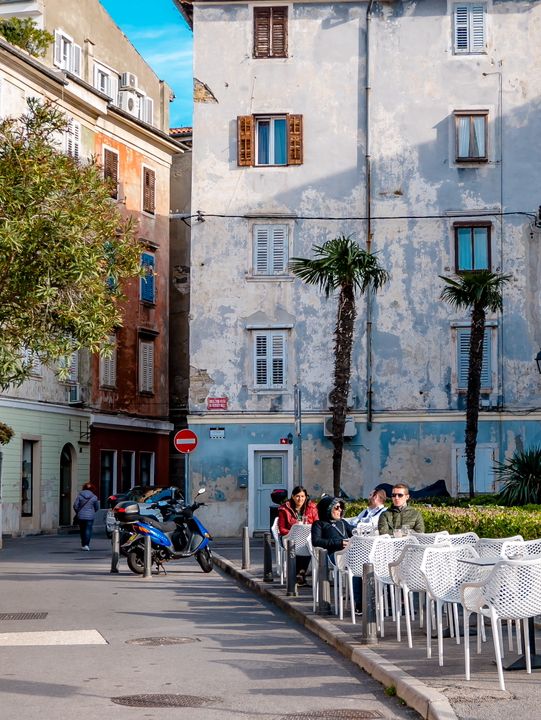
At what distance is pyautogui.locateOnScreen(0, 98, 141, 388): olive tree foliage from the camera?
1884cm

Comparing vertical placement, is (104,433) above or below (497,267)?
below

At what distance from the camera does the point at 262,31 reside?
133ft

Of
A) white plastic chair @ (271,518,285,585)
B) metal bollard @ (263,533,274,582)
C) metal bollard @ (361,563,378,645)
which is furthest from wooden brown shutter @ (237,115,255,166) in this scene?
metal bollard @ (361,563,378,645)

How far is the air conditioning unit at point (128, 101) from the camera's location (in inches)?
2051

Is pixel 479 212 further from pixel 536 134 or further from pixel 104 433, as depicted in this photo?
pixel 104 433

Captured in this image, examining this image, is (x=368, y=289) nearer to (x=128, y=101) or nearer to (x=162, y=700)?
(x=128, y=101)

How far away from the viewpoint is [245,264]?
39906 mm

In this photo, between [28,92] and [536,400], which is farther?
[28,92]

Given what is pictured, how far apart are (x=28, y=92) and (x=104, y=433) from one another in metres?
12.5

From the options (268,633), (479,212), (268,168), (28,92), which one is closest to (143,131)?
(28,92)

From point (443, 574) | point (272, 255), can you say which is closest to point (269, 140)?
point (272, 255)

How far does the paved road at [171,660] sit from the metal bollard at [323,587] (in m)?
0.47

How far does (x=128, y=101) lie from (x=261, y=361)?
16.5m

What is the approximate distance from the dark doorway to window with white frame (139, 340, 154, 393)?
503 cm
